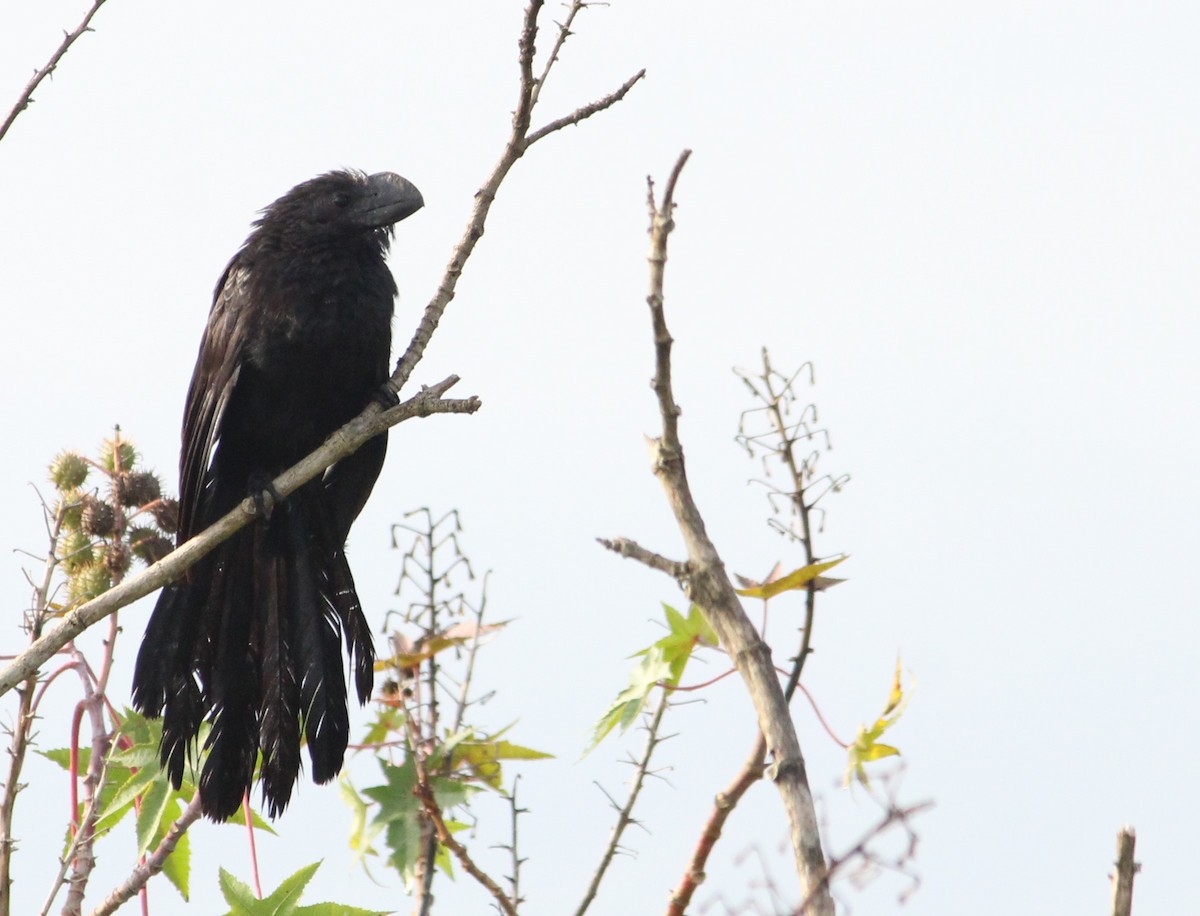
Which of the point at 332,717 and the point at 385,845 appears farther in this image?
the point at 332,717

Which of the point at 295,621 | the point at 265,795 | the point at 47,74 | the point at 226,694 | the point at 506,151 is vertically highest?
the point at 506,151

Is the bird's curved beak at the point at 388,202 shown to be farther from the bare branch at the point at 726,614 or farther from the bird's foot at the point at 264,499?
the bare branch at the point at 726,614

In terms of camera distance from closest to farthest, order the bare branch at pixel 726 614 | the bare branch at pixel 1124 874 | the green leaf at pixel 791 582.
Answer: the bare branch at pixel 1124 874, the bare branch at pixel 726 614, the green leaf at pixel 791 582

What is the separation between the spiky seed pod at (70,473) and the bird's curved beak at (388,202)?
4.42 ft

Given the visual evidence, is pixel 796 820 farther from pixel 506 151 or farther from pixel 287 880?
pixel 506 151

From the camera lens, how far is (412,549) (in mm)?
3035

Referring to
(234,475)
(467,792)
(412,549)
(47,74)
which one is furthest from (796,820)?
(234,475)

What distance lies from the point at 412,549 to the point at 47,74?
4.14 feet

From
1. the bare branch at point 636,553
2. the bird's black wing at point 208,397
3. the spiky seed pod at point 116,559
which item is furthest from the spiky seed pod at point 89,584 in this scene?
the bare branch at point 636,553

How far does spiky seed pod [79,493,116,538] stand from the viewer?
139 inches

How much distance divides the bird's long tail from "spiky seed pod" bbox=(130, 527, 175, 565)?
18.7 inches

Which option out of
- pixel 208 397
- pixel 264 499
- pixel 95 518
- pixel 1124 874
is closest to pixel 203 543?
pixel 95 518

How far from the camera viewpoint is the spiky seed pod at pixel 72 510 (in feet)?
11.5

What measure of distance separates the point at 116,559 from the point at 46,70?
1.17 m
